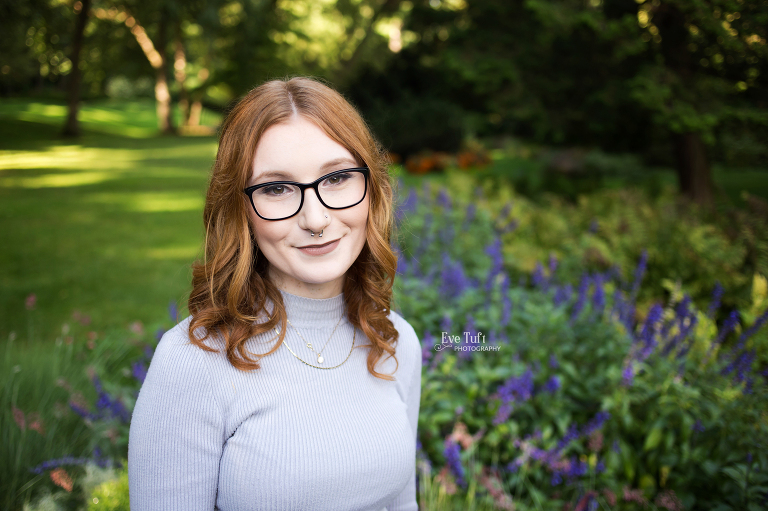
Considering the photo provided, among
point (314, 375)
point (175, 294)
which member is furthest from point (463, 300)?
point (175, 294)

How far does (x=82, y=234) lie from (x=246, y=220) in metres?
5.46

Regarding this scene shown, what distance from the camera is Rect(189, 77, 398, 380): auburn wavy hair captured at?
4.21 feet

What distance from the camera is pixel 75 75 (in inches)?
524

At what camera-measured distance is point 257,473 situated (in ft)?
3.94

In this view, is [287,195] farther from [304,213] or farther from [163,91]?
[163,91]

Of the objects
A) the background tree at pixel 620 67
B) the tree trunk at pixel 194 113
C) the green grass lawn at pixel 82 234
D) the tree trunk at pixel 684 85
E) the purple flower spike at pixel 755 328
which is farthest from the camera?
the tree trunk at pixel 194 113

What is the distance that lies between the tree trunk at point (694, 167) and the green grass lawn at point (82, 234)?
18.6ft

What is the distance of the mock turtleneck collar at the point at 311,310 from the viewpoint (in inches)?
57.2

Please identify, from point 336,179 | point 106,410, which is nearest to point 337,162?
point 336,179

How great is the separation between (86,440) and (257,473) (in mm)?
1559

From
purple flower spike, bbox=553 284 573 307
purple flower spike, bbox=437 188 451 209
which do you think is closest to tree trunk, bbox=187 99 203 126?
purple flower spike, bbox=437 188 451 209

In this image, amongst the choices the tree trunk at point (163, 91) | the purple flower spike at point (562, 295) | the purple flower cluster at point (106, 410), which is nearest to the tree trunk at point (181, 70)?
the tree trunk at point (163, 91)

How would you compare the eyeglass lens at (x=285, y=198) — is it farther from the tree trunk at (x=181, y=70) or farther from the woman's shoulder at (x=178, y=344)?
the tree trunk at (x=181, y=70)

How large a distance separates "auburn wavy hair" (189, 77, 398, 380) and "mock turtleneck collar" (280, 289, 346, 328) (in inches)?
1.4
